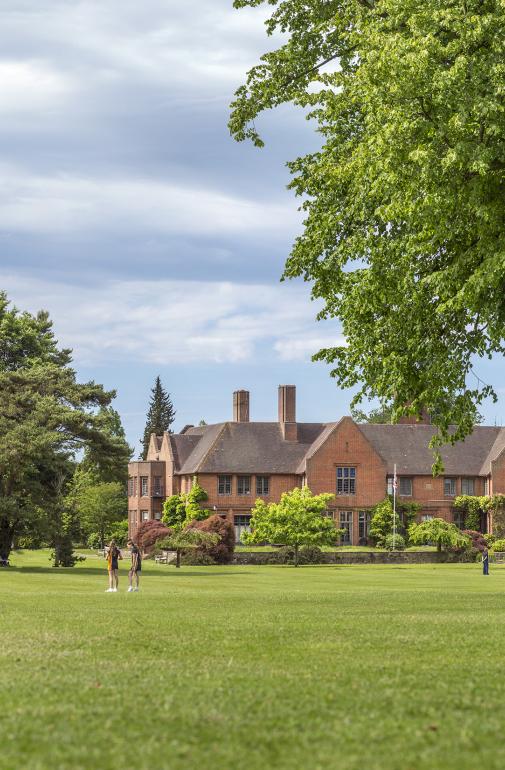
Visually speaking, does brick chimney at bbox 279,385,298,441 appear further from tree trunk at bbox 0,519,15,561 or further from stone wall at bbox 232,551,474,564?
tree trunk at bbox 0,519,15,561

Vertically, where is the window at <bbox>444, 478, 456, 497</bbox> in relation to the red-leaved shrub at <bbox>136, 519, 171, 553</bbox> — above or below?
above

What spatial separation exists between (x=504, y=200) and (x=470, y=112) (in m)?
2.61

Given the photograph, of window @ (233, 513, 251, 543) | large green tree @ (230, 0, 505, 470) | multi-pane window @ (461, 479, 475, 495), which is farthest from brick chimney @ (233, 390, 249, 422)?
large green tree @ (230, 0, 505, 470)

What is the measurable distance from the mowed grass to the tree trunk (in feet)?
113

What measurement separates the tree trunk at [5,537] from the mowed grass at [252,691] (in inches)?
1362

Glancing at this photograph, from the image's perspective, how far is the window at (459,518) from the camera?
87.9 meters

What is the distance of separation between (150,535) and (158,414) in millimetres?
72811

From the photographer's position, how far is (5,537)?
57438mm

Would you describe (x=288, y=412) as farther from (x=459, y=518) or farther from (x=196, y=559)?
(x=196, y=559)

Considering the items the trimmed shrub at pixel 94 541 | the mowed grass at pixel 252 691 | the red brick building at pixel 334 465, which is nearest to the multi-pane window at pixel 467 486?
the red brick building at pixel 334 465

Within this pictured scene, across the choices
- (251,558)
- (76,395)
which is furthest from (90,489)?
(76,395)

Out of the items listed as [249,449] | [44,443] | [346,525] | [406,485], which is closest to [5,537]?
[44,443]

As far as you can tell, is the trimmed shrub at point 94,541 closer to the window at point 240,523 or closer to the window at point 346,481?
the window at point 240,523

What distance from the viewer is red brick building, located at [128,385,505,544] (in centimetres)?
8588
